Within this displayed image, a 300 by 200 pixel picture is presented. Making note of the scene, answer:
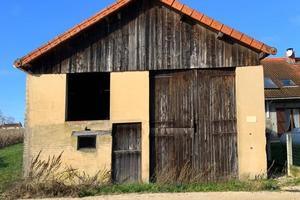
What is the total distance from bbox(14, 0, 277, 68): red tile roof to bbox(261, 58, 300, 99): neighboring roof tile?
1351cm

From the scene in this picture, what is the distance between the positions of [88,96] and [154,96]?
339 centimetres

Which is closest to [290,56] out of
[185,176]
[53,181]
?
[185,176]

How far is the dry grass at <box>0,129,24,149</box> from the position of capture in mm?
39403

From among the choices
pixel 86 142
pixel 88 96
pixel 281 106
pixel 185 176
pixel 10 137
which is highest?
pixel 281 106

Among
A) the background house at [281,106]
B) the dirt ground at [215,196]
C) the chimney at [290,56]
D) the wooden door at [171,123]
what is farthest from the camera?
the chimney at [290,56]

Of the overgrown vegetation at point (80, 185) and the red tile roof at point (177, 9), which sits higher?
the red tile roof at point (177, 9)

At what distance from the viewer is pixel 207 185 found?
48.8 ft

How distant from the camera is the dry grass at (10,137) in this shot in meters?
39.4

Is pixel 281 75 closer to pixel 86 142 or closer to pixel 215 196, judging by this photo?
pixel 86 142

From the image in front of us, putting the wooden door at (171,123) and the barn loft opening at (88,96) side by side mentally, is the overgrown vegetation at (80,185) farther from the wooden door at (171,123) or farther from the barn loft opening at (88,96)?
the barn loft opening at (88,96)

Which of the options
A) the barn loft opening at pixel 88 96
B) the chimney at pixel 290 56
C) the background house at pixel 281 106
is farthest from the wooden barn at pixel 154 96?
the chimney at pixel 290 56

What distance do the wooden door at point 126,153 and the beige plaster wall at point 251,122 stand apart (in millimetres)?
3532

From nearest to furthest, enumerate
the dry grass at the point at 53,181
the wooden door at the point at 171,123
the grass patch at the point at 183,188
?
the dry grass at the point at 53,181, the grass patch at the point at 183,188, the wooden door at the point at 171,123

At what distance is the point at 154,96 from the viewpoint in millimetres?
15945
